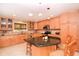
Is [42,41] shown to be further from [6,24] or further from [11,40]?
[6,24]

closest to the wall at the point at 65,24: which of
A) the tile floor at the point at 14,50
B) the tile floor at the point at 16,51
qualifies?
the tile floor at the point at 16,51

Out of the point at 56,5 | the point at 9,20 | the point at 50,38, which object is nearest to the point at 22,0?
the point at 9,20

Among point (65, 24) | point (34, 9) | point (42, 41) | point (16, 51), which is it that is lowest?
point (16, 51)

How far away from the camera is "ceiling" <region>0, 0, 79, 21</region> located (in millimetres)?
1291

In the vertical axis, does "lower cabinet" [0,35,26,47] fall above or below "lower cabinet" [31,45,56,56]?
above

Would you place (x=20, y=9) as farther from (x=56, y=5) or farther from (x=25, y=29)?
(x=56, y=5)

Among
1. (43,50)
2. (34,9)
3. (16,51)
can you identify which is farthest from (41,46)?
(34,9)

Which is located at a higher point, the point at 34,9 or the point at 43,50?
the point at 34,9

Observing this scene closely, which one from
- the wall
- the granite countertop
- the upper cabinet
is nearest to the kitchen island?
the granite countertop

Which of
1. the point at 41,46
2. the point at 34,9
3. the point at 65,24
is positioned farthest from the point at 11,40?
the point at 65,24

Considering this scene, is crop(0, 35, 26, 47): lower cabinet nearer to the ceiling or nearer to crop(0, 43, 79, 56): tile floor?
crop(0, 43, 79, 56): tile floor

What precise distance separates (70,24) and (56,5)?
304 mm

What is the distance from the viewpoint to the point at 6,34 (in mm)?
1333

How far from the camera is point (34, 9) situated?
4.32 feet
